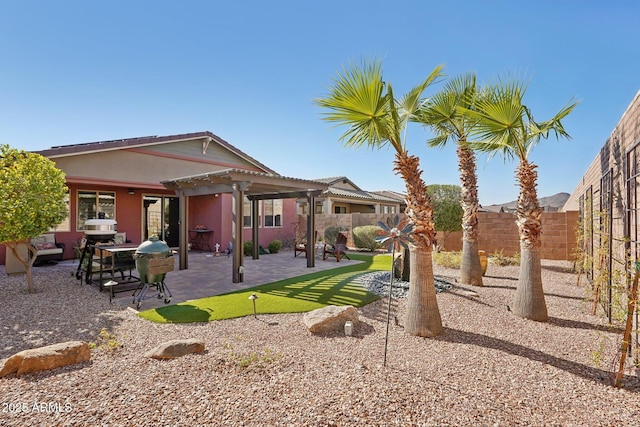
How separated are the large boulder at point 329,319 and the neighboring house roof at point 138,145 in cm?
964

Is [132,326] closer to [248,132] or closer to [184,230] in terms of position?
[184,230]

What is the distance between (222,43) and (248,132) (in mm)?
4098

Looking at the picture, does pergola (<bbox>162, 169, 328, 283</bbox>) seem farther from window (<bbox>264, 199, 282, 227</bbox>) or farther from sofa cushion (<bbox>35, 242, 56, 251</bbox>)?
sofa cushion (<bbox>35, 242, 56, 251</bbox>)

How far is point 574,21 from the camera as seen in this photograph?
6.29m

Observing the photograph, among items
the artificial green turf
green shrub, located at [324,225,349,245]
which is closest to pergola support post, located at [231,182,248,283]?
the artificial green turf

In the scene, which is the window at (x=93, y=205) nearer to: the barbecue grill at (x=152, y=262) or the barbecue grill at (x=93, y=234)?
the barbecue grill at (x=93, y=234)

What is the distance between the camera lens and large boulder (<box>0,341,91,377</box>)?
3277mm

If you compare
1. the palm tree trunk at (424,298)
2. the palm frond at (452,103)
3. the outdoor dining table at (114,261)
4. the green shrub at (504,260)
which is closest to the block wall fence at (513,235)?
the green shrub at (504,260)

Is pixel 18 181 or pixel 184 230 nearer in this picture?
pixel 18 181

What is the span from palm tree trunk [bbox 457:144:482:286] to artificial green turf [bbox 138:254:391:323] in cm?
275

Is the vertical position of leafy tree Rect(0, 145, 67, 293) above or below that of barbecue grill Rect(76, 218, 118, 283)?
above

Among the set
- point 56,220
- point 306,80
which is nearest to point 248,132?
point 306,80

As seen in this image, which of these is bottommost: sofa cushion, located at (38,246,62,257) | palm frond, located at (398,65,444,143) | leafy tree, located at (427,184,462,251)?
sofa cushion, located at (38,246,62,257)

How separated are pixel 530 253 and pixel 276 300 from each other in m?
4.80
